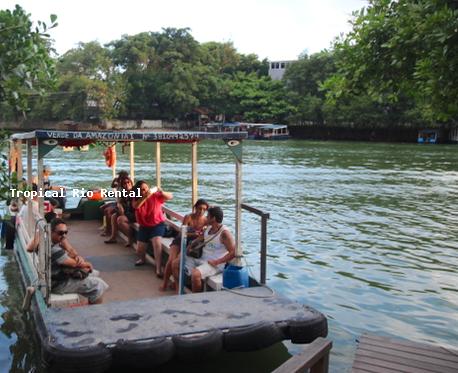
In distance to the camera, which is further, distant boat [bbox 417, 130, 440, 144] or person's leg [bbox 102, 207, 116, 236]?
distant boat [bbox 417, 130, 440, 144]

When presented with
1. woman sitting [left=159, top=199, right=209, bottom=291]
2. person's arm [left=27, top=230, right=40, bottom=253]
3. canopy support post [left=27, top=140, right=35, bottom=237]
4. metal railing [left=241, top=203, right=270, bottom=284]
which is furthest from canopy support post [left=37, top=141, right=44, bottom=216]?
metal railing [left=241, top=203, right=270, bottom=284]

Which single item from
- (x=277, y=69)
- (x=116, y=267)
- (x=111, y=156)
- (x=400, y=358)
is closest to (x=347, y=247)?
(x=111, y=156)

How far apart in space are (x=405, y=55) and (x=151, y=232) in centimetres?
431

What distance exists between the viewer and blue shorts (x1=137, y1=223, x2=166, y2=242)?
327 inches

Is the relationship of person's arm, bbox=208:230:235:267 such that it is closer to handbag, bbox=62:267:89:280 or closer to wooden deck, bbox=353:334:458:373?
handbag, bbox=62:267:89:280

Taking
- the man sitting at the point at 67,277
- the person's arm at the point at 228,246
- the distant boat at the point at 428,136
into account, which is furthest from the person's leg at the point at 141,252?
the distant boat at the point at 428,136

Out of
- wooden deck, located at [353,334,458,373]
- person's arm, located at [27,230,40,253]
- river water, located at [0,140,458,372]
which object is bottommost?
river water, located at [0,140,458,372]

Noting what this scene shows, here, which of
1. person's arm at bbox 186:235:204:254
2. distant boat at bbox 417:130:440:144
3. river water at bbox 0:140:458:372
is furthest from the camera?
distant boat at bbox 417:130:440:144

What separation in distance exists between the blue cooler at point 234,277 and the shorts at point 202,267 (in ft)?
1.17

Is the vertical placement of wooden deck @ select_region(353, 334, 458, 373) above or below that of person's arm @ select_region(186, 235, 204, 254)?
below

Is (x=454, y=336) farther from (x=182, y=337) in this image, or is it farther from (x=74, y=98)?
(x=74, y=98)

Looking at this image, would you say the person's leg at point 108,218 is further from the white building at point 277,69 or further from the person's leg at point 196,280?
the white building at point 277,69

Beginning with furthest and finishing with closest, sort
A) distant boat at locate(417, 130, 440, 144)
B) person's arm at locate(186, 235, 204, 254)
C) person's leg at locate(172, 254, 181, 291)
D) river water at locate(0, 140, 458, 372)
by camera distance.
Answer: distant boat at locate(417, 130, 440, 144) → river water at locate(0, 140, 458, 372) → person's arm at locate(186, 235, 204, 254) → person's leg at locate(172, 254, 181, 291)

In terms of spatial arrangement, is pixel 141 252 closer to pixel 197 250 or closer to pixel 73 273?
pixel 197 250
